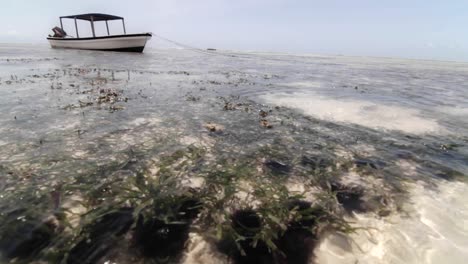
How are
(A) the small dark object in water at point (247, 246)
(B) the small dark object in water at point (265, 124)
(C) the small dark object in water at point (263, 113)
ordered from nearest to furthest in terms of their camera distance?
1. (A) the small dark object in water at point (247, 246)
2. (B) the small dark object in water at point (265, 124)
3. (C) the small dark object in water at point (263, 113)

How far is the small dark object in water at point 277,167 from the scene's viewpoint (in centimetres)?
565

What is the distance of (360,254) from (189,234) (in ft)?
7.34

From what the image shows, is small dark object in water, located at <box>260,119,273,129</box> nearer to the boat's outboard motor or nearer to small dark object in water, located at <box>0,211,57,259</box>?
small dark object in water, located at <box>0,211,57,259</box>

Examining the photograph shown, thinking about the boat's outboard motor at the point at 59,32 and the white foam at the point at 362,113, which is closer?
the white foam at the point at 362,113

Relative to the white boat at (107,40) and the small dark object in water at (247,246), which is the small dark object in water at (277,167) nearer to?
the small dark object in water at (247,246)

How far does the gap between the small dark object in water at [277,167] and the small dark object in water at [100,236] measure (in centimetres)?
290

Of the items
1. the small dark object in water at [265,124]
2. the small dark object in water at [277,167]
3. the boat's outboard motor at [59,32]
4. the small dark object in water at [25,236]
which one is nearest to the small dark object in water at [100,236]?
the small dark object in water at [25,236]

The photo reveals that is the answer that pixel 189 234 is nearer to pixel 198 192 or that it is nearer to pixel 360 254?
pixel 198 192

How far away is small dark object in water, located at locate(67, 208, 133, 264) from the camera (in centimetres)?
324

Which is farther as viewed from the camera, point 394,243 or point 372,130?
point 372,130

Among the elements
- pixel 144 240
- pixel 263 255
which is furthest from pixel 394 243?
pixel 144 240

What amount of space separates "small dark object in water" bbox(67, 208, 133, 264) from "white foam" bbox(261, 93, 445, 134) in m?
7.83

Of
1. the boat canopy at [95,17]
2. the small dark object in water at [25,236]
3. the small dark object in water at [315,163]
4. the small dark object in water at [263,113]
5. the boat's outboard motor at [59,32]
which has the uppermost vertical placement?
the boat canopy at [95,17]

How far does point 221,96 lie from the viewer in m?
13.3
